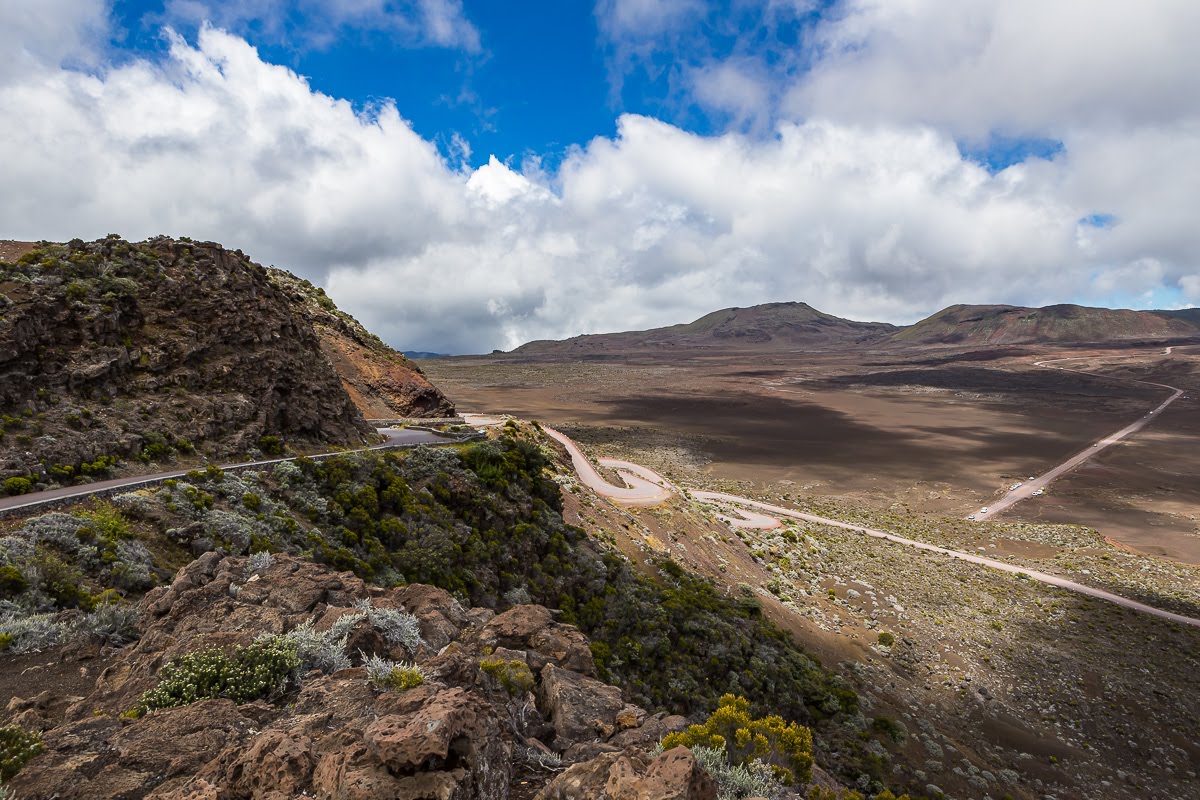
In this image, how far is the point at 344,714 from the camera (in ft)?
19.7

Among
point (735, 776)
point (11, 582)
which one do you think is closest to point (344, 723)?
point (735, 776)

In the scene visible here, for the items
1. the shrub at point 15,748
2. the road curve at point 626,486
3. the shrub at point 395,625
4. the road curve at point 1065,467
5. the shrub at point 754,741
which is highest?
the shrub at point 15,748

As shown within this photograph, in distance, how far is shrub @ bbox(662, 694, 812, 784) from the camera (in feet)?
21.0

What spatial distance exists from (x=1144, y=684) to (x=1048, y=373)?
18420 cm

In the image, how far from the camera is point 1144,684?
24.3 metres

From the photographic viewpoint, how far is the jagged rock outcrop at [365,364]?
116 ft

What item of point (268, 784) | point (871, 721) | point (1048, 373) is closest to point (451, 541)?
point (268, 784)

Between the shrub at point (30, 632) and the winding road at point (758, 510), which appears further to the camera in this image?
the winding road at point (758, 510)

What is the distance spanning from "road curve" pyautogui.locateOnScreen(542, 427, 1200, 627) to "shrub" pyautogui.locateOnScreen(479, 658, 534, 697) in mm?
26347

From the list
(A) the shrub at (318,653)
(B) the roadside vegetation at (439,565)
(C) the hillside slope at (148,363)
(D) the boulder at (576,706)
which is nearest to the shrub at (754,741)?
(D) the boulder at (576,706)

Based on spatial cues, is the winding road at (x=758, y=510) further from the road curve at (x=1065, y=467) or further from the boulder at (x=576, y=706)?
the boulder at (x=576, y=706)

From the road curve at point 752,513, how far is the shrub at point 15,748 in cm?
2982

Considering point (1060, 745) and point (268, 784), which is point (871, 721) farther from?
point (268, 784)

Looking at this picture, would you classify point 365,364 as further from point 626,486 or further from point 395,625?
point 395,625
